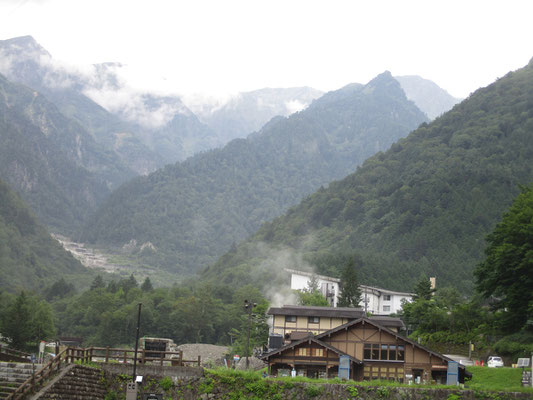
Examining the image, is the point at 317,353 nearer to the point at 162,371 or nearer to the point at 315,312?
the point at 162,371

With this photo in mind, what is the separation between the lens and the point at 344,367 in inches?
1880

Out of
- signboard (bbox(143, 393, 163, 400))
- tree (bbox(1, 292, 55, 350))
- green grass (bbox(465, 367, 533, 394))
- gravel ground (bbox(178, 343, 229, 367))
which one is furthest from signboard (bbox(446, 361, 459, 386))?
tree (bbox(1, 292, 55, 350))

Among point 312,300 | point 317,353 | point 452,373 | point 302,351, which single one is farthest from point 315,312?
point 312,300

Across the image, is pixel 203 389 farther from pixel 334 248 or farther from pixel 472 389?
pixel 334 248

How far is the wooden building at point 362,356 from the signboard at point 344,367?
24.8 inches

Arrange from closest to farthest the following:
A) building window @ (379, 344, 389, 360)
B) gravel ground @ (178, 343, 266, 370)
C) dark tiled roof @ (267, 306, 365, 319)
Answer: building window @ (379, 344, 389, 360) < dark tiled roof @ (267, 306, 365, 319) < gravel ground @ (178, 343, 266, 370)

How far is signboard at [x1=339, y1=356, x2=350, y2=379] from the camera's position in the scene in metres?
47.4

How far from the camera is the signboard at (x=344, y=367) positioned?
4741cm

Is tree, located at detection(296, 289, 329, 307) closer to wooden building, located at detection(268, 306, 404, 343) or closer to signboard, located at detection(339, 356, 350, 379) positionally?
wooden building, located at detection(268, 306, 404, 343)

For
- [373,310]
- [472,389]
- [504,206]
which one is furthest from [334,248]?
[472,389]

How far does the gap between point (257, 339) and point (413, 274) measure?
61.1 m

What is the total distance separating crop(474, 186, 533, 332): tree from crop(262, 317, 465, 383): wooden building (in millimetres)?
7244

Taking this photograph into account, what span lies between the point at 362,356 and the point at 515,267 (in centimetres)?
1167

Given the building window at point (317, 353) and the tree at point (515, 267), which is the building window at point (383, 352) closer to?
the building window at point (317, 353)
